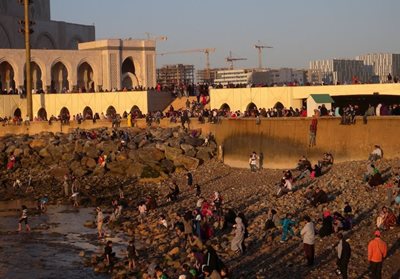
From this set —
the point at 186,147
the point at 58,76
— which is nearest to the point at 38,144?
the point at 186,147

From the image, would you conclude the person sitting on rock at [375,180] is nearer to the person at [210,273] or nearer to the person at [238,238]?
the person at [238,238]

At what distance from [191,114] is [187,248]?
60.4ft

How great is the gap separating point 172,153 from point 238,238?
13.3 m

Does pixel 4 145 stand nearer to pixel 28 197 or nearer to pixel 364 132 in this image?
pixel 28 197

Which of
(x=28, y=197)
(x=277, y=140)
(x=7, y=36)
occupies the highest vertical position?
(x=7, y=36)

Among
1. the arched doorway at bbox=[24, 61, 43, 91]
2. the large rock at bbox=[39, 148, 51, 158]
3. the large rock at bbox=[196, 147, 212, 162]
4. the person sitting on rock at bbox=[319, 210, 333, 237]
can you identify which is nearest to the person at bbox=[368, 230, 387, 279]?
the person sitting on rock at bbox=[319, 210, 333, 237]

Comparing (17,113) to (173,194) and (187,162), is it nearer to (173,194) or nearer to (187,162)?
(187,162)

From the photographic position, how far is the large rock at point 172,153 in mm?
28688

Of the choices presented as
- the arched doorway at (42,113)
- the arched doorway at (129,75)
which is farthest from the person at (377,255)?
the arched doorway at (129,75)

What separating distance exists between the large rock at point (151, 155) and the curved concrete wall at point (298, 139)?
8.44ft

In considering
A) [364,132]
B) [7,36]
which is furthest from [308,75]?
[364,132]

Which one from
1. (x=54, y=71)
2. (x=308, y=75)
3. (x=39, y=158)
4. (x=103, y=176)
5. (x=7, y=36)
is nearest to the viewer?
(x=103, y=176)

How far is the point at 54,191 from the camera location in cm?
2728

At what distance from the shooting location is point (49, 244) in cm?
1933
